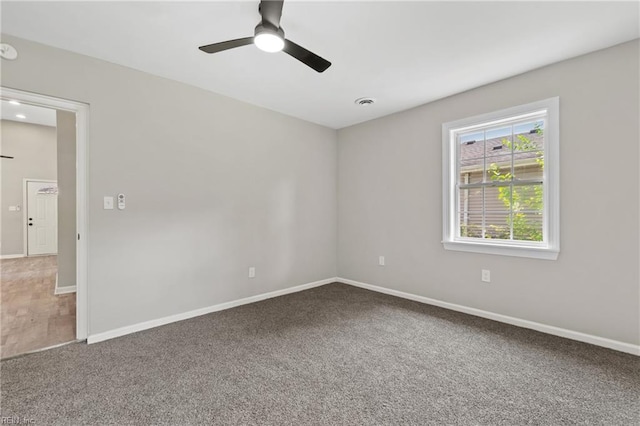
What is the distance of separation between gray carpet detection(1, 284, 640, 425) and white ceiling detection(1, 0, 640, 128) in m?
2.55

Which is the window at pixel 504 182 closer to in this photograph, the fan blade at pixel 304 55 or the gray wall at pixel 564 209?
the gray wall at pixel 564 209

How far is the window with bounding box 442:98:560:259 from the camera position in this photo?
276 centimetres

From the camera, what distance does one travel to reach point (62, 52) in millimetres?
2484

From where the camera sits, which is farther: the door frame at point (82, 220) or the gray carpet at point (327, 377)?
the door frame at point (82, 220)

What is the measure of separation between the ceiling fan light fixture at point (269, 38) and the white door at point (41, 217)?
Answer: 7742 mm

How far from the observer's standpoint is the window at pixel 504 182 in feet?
9.05

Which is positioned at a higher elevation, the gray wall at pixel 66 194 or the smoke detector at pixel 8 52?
the smoke detector at pixel 8 52

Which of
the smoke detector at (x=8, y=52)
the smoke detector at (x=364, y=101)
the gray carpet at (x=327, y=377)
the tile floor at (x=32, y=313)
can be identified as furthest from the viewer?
the smoke detector at (x=364, y=101)

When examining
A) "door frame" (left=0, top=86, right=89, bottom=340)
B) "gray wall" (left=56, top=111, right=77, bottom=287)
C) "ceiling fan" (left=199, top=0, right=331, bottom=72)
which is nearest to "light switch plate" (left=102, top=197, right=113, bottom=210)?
"door frame" (left=0, top=86, right=89, bottom=340)

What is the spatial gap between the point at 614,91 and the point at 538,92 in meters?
0.54

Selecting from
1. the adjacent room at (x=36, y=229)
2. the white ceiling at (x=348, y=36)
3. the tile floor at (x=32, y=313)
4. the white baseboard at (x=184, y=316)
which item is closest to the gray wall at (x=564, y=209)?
the white ceiling at (x=348, y=36)

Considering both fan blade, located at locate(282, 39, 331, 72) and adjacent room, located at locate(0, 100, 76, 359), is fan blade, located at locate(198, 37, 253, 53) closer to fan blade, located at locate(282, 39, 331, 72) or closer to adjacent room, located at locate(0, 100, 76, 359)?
fan blade, located at locate(282, 39, 331, 72)

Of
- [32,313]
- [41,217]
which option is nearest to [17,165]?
[41,217]

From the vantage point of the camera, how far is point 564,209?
105 inches
